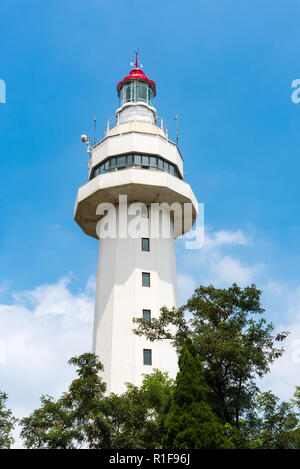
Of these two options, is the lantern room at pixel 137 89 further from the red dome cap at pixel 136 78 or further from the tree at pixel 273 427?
the tree at pixel 273 427

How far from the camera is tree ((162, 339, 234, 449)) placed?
67.2 ft

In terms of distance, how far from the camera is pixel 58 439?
1000 inches

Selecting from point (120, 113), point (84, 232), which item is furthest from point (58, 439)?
point (120, 113)

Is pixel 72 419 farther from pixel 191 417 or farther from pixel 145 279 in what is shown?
pixel 145 279

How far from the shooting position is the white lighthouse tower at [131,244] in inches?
1537

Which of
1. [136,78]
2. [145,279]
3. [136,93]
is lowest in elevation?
[145,279]

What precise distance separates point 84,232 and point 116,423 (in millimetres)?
25257

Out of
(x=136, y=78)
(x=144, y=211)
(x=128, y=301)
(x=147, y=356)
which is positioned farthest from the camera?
(x=136, y=78)

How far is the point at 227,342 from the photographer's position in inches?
939

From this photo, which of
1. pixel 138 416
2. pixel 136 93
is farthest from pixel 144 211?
pixel 138 416

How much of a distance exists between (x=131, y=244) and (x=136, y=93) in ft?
58.0

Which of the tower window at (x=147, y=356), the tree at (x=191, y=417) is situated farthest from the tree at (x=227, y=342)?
the tower window at (x=147, y=356)

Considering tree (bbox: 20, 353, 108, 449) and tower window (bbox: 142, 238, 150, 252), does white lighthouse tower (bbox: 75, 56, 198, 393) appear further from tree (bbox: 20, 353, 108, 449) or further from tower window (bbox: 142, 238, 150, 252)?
tree (bbox: 20, 353, 108, 449)

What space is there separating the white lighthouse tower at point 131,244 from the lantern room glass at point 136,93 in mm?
3990
